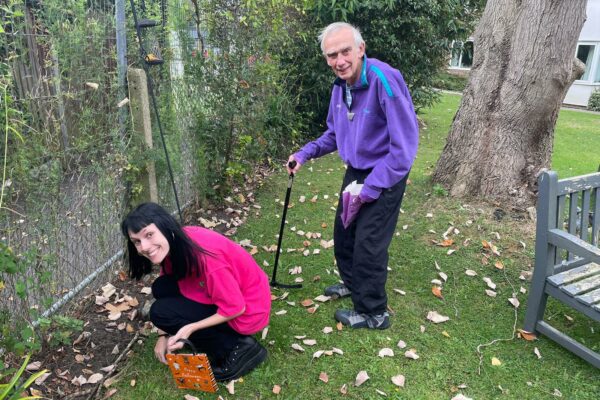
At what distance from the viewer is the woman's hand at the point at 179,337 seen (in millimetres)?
2387

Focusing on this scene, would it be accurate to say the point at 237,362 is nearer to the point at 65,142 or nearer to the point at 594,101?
the point at 65,142

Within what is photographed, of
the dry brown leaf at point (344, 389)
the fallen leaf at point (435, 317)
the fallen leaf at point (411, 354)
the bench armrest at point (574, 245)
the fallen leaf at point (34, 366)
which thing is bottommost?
the dry brown leaf at point (344, 389)

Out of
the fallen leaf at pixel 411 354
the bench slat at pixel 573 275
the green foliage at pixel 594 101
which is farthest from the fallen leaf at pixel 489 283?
the green foliage at pixel 594 101

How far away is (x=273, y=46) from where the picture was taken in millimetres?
5715

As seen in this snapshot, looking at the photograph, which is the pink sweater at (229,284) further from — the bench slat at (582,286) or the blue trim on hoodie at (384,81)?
the bench slat at (582,286)

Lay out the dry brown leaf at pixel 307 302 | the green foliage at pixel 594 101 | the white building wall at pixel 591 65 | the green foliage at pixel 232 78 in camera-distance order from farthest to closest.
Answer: the white building wall at pixel 591 65 < the green foliage at pixel 594 101 < the green foliage at pixel 232 78 < the dry brown leaf at pixel 307 302

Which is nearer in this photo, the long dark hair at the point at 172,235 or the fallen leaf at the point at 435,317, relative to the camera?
the long dark hair at the point at 172,235

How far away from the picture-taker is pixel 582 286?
9.50ft

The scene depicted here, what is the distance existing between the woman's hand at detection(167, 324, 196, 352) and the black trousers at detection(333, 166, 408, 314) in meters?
1.18

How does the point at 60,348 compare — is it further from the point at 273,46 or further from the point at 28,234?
the point at 273,46

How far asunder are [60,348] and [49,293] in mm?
366

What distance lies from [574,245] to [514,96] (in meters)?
2.27

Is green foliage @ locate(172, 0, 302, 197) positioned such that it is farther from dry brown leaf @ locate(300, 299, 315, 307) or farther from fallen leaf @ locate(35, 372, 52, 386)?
fallen leaf @ locate(35, 372, 52, 386)

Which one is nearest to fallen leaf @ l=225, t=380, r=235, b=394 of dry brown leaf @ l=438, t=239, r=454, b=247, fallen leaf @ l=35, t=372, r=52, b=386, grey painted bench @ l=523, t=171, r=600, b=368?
fallen leaf @ l=35, t=372, r=52, b=386
